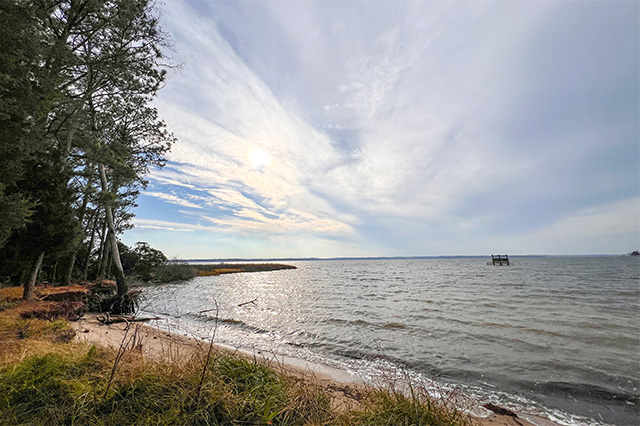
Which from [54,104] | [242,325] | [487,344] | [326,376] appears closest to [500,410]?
[326,376]

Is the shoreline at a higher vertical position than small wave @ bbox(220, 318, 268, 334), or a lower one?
higher

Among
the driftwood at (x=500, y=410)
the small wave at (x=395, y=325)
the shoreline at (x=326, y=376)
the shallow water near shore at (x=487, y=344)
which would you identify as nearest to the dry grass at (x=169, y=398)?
the shoreline at (x=326, y=376)

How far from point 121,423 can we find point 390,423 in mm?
2586

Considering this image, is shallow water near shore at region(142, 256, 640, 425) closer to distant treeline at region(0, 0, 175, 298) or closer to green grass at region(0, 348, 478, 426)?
green grass at region(0, 348, 478, 426)

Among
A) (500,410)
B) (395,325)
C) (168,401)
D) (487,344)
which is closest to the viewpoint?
(168,401)

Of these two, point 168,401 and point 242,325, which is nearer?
point 168,401

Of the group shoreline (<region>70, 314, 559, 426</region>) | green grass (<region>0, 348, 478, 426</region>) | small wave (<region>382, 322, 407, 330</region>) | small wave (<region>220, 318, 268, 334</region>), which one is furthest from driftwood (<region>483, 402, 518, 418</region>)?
small wave (<region>220, 318, 268, 334</region>)

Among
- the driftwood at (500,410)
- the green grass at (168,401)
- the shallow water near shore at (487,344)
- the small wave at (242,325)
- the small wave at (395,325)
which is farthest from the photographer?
the small wave at (242,325)

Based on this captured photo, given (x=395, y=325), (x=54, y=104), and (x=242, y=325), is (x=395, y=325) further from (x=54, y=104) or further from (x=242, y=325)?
(x=54, y=104)

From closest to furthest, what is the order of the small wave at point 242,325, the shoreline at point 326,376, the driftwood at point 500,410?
the shoreline at point 326,376
the driftwood at point 500,410
the small wave at point 242,325

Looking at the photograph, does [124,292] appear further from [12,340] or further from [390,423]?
[390,423]

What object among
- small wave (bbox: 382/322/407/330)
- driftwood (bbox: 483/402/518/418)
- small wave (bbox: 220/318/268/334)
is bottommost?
small wave (bbox: 220/318/268/334)

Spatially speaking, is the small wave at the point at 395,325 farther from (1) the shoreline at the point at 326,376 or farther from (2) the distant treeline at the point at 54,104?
(2) the distant treeline at the point at 54,104

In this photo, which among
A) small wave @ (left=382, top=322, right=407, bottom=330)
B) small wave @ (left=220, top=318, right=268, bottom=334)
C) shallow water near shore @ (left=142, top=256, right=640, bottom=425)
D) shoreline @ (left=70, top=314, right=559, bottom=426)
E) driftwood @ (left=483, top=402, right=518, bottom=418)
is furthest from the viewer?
small wave @ (left=220, top=318, right=268, bottom=334)
